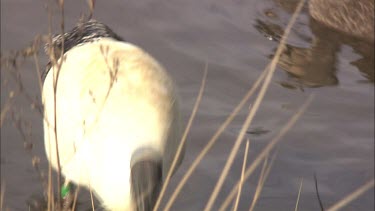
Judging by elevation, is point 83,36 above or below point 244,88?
above

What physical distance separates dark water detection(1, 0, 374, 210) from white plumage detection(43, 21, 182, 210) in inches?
26.3

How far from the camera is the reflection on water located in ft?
21.8

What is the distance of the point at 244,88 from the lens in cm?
606

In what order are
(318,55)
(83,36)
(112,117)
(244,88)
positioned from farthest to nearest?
(318,55) → (244,88) → (83,36) → (112,117)

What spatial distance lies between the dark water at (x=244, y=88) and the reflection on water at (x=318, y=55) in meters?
0.01

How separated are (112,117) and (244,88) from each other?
2.71 meters

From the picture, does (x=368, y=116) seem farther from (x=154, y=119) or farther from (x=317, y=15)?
(x=154, y=119)

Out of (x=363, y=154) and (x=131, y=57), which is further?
(x=363, y=154)

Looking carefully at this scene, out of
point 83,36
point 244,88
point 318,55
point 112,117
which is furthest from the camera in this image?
point 318,55

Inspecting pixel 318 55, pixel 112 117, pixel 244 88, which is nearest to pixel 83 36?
pixel 112 117

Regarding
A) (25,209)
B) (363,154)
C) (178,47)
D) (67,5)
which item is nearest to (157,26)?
(178,47)

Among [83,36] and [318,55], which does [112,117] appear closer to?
[83,36]

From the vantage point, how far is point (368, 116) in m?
6.14

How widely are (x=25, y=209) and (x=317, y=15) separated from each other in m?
4.10
